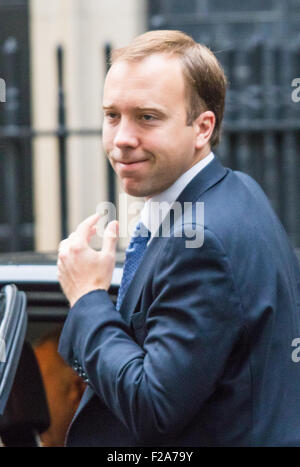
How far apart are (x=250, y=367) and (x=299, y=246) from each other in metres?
4.53

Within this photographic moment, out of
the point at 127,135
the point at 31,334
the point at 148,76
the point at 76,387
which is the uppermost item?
the point at 148,76

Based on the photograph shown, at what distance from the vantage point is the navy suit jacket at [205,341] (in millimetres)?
1621

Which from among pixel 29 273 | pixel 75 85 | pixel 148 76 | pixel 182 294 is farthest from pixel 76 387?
pixel 75 85

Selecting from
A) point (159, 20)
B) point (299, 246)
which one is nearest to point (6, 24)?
point (159, 20)

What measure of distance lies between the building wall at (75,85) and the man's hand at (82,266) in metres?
5.11

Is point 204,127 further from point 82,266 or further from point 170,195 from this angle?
point 82,266

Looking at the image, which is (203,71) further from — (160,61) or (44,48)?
(44,48)

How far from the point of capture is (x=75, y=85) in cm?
707

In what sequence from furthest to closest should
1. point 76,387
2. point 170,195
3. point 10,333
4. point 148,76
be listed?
point 76,387, point 10,333, point 170,195, point 148,76

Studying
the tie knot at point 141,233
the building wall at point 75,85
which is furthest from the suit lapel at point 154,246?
the building wall at point 75,85

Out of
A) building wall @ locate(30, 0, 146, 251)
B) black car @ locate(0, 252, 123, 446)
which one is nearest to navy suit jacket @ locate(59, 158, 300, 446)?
black car @ locate(0, 252, 123, 446)

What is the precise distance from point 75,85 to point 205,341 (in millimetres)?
5720

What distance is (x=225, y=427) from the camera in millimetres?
1682

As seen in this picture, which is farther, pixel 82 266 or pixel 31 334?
pixel 31 334
